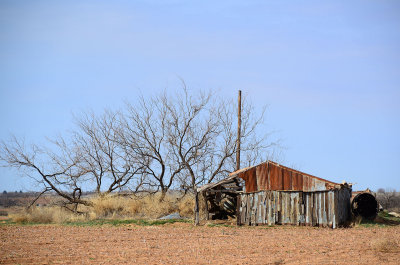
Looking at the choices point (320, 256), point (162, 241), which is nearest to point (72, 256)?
point (162, 241)

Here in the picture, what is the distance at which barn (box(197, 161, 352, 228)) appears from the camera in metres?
22.8

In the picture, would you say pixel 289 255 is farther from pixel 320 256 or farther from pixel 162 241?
pixel 162 241

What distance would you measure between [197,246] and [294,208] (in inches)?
348

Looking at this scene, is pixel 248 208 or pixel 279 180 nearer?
pixel 279 180

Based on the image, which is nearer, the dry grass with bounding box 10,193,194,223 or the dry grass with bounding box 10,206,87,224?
the dry grass with bounding box 10,206,87,224

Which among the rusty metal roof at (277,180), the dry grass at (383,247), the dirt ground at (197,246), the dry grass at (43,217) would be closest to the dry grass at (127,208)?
the dry grass at (43,217)

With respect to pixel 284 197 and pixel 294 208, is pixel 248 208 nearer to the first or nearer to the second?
pixel 284 197

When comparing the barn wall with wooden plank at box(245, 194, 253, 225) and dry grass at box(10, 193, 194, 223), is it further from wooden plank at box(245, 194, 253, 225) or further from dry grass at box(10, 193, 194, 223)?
dry grass at box(10, 193, 194, 223)

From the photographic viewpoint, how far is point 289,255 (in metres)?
14.1

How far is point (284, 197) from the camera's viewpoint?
23.7 meters

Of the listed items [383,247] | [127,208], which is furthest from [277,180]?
[127,208]

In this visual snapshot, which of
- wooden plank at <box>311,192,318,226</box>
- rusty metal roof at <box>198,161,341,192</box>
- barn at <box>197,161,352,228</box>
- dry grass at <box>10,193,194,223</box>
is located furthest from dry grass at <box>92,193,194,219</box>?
wooden plank at <box>311,192,318,226</box>

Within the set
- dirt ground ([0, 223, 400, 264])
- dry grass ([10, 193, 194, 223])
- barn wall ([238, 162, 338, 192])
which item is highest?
barn wall ([238, 162, 338, 192])

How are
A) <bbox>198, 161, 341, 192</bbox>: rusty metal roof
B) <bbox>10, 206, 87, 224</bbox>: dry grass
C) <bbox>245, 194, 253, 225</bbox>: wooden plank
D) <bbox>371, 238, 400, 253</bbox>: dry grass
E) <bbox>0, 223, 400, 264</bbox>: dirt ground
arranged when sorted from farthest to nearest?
<bbox>10, 206, 87, 224</bbox>: dry grass, <bbox>245, 194, 253, 225</bbox>: wooden plank, <bbox>198, 161, 341, 192</bbox>: rusty metal roof, <bbox>371, 238, 400, 253</bbox>: dry grass, <bbox>0, 223, 400, 264</bbox>: dirt ground
